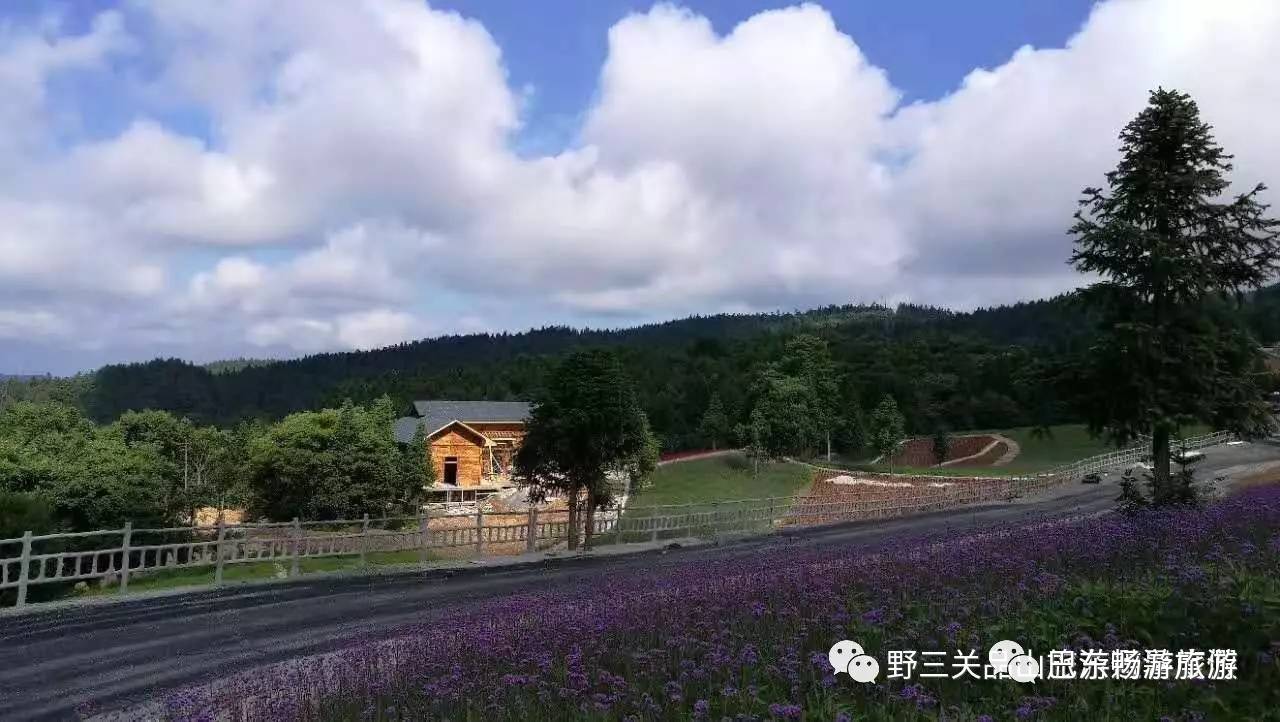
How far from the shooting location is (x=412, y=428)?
74.0 metres

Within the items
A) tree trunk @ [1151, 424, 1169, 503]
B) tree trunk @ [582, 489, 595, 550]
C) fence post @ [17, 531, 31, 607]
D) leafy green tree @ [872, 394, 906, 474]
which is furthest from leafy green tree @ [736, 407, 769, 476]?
fence post @ [17, 531, 31, 607]

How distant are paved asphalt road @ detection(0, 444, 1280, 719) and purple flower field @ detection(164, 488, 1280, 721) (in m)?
2.01

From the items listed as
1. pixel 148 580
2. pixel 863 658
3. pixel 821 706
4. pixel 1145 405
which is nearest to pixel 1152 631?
pixel 863 658

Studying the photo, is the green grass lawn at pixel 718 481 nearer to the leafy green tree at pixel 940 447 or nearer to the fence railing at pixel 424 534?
the fence railing at pixel 424 534

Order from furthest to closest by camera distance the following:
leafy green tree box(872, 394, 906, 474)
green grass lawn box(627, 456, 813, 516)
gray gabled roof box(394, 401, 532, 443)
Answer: gray gabled roof box(394, 401, 532, 443)
leafy green tree box(872, 394, 906, 474)
green grass lawn box(627, 456, 813, 516)

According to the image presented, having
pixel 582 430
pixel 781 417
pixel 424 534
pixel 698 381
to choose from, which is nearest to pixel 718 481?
pixel 781 417

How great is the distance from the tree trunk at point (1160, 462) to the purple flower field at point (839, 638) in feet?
22.8

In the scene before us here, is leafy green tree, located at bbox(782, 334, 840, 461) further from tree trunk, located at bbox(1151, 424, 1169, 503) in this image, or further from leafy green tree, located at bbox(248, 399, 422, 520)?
tree trunk, located at bbox(1151, 424, 1169, 503)

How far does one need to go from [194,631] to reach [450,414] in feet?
202

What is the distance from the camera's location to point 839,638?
6.48 meters

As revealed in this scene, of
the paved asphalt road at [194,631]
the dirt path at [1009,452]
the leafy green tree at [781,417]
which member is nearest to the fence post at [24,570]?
the paved asphalt road at [194,631]

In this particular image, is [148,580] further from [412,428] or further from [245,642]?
[412,428]

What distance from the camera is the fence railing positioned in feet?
65.9

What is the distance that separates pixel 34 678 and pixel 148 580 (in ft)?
67.0
